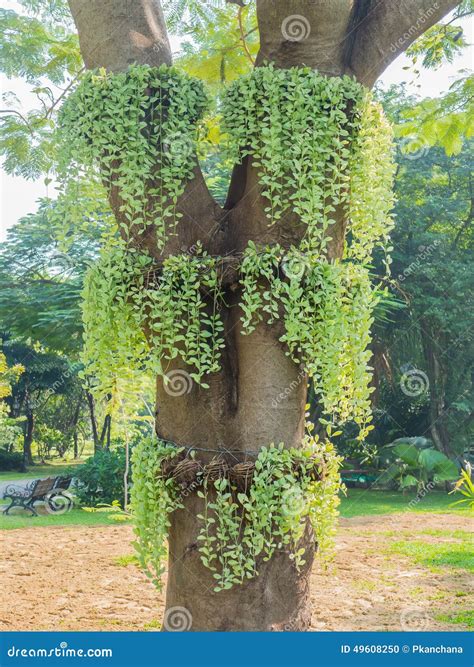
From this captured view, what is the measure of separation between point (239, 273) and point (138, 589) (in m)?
4.08

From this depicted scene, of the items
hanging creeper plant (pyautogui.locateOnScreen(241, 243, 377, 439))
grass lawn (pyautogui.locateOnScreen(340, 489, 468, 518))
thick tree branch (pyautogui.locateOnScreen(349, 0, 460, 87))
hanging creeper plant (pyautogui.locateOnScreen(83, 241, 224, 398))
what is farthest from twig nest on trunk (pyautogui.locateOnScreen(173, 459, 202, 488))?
grass lawn (pyautogui.locateOnScreen(340, 489, 468, 518))

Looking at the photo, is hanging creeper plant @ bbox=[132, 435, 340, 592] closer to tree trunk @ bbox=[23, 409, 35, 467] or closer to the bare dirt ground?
the bare dirt ground

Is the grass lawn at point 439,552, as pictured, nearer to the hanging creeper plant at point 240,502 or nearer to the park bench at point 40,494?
the hanging creeper plant at point 240,502

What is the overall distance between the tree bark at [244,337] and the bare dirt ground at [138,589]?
842mm

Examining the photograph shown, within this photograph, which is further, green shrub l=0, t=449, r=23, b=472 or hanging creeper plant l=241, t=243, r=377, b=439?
green shrub l=0, t=449, r=23, b=472

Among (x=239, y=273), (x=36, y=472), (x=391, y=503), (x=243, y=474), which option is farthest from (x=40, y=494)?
(x=36, y=472)

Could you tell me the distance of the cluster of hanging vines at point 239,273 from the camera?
3488mm

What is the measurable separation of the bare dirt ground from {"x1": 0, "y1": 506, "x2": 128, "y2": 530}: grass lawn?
1.37 m

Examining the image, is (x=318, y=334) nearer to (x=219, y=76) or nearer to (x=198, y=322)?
(x=198, y=322)

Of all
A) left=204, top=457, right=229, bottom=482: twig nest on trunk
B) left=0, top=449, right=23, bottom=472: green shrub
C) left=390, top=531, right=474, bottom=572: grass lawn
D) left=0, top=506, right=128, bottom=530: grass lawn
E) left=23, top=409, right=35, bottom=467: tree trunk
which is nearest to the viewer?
left=204, top=457, right=229, bottom=482: twig nest on trunk

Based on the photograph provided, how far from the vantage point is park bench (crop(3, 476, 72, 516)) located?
12.1m

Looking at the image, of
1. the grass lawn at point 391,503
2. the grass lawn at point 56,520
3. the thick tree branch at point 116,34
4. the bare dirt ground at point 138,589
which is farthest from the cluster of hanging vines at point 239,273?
the grass lawn at point 391,503

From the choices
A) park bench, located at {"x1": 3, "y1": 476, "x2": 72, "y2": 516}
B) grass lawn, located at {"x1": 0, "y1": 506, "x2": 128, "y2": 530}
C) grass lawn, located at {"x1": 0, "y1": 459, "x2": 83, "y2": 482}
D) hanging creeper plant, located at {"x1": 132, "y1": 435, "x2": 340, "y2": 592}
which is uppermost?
hanging creeper plant, located at {"x1": 132, "y1": 435, "x2": 340, "y2": 592}

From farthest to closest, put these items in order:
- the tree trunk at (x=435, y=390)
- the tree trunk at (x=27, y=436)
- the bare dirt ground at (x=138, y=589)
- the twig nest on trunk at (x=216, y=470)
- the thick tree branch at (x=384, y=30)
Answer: the tree trunk at (x=27, y=436)
the tree trunk at (x=435, y=390)
the bare dirt ground at (x=138, y=589)
the thick tree branch at (x=384, y=30)
the twig nest on trunk at (x=216, y=470)
